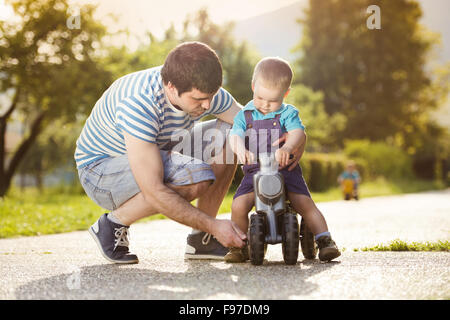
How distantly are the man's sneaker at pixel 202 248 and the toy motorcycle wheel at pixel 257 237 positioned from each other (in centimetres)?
53

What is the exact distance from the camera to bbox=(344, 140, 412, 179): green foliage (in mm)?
24891

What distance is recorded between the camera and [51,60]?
17.5 metres

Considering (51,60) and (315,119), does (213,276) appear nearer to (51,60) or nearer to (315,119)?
(51,60)

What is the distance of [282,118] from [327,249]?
35.5 inches

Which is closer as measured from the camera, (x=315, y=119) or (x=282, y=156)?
(x=282, y=156)

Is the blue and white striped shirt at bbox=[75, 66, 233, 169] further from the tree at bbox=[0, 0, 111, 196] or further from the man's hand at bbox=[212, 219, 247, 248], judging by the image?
the tree at bbox=[0, 0, 111, 196]

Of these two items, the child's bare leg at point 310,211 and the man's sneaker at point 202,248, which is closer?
the child's bare leg at point 310,211

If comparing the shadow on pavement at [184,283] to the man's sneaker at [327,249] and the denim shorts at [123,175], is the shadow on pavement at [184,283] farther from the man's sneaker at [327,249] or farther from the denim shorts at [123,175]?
the denim shorts at [123,175]

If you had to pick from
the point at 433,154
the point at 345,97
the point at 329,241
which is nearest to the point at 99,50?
the point at 329,241

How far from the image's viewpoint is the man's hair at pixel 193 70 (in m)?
3.11

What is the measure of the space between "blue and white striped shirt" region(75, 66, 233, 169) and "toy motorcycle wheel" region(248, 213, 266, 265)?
2.55ft

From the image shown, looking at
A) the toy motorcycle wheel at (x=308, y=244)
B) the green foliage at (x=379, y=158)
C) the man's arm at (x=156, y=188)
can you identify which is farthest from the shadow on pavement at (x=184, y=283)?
the green foliage at (x=379, y=158)

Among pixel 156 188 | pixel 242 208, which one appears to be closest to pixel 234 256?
pixel 242 208
